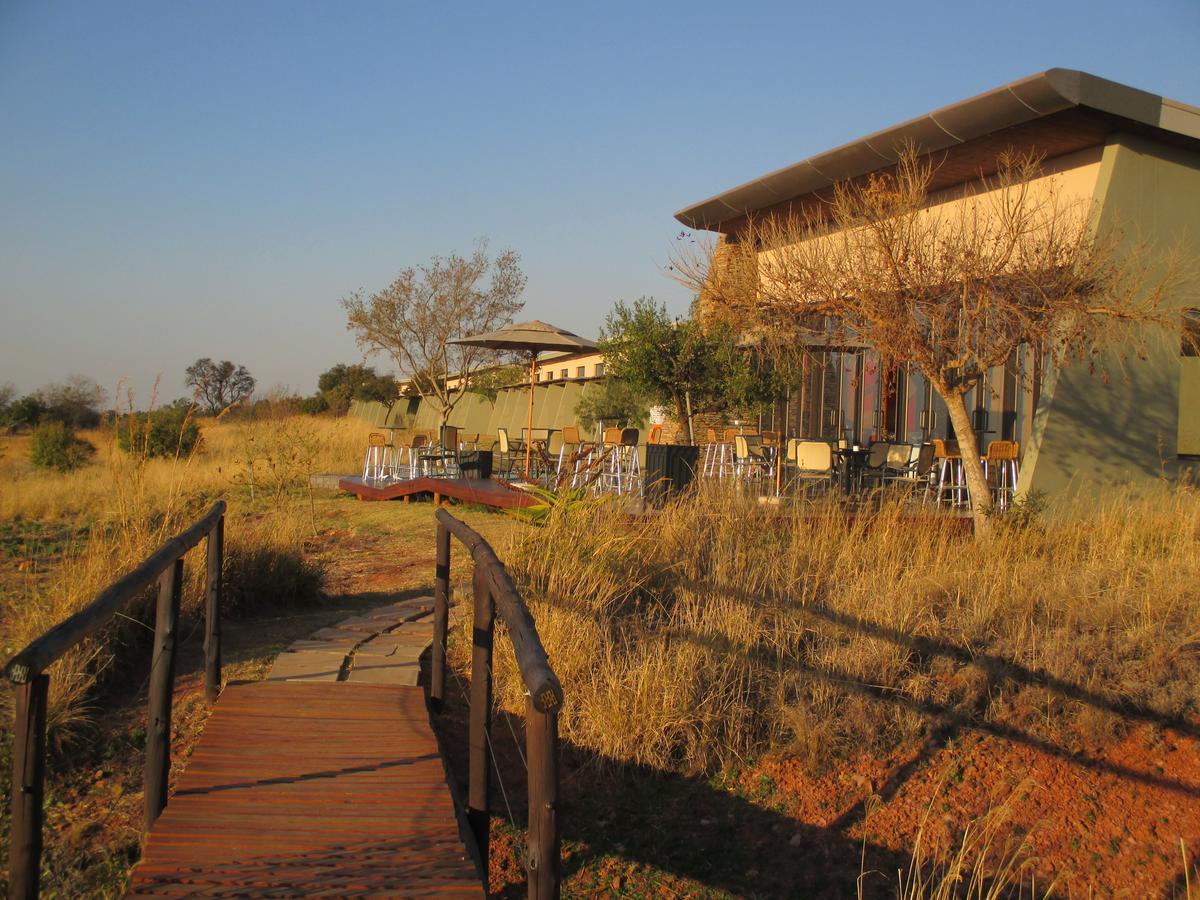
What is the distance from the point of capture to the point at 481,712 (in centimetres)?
365

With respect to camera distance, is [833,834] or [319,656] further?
[319,656]

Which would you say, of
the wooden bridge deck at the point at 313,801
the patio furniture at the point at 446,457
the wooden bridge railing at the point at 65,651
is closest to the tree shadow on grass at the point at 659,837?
the wooden bridge deck at the point at 313,801

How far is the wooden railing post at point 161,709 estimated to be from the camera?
11.6ft

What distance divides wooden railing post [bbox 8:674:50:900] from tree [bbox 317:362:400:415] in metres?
37.0

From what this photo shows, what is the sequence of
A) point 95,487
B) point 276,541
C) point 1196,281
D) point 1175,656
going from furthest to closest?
point 95,487 < point 1196,281 < point 276,541 < point 1175,656

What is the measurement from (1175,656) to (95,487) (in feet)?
41.4

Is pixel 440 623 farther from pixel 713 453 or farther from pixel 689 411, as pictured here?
pixel 689 411

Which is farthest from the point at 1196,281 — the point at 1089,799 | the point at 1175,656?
the point at 1089,799

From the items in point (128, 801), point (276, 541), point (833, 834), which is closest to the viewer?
point (128, 801)

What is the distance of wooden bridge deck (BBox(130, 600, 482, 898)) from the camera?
2.98 metres

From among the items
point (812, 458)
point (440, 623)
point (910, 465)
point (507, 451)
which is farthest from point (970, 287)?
point (507, 451)

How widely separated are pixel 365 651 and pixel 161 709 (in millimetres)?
1895

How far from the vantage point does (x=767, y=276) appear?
9.82m

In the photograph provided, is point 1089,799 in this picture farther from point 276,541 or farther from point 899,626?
point 276,541
